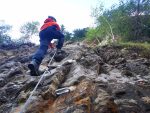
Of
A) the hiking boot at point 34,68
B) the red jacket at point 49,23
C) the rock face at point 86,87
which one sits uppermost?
the red jacket at point 49,23

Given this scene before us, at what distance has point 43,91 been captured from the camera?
841 cm

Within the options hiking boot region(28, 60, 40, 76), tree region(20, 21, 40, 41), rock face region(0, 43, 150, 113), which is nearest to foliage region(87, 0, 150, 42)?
rock face region(0, 43, 150, 113)

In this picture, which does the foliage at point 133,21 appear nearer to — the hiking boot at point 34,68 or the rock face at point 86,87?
the rock face at point 86,87

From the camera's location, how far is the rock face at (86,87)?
7.07 metres

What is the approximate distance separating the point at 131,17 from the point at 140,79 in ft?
41.9

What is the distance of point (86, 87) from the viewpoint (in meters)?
7.87

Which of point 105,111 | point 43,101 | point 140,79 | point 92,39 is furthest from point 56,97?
point 92,39

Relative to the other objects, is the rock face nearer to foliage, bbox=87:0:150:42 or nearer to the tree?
foliage, bbox=87:0:150:42

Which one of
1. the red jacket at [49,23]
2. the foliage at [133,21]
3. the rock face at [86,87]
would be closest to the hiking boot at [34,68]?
the rock face at [86,87]

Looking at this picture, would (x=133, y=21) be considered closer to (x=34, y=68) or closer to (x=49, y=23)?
(x=49, y=23)

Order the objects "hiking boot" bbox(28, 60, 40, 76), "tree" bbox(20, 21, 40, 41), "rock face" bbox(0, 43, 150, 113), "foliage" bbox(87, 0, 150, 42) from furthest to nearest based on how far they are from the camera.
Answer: "tree" bbox(20, 21, 40, 41)
"foliage" bbox(87, 0, 150, 42)
"hiking boot" bbox(28, 60, 40, 76)
"rock face" bbox(0, 43, 150, 113)

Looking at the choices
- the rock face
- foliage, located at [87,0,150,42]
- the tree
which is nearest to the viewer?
the rock face

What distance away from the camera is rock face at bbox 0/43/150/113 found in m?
7.07

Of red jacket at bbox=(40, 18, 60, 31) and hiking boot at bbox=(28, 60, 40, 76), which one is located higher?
red jacket at bbox=(40, 18, 60, 31)
